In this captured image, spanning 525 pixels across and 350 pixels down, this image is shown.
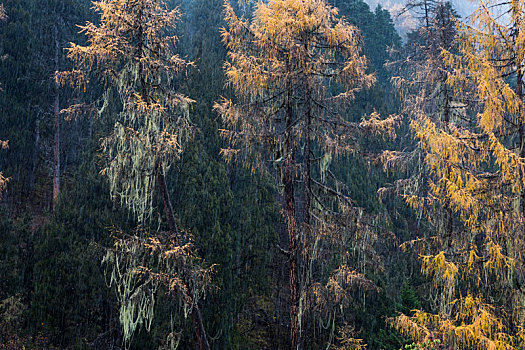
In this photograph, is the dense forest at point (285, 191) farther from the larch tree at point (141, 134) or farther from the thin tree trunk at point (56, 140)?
the thin tree trunk at point (56, 140)

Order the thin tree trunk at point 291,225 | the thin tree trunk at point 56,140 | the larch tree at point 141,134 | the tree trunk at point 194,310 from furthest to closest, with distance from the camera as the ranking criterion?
the thin tree trunk at point 56,140, the thin tree trunk at point 291,225, the tree trunk at point 194,310, the larch tree at point 141,134

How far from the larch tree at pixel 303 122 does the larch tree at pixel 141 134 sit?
1356 mm

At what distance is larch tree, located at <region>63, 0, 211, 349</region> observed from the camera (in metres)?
6.53

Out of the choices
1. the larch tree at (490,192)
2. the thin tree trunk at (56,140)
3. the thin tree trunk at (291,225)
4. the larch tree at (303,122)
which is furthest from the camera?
the thin tree trunk at (56,140)

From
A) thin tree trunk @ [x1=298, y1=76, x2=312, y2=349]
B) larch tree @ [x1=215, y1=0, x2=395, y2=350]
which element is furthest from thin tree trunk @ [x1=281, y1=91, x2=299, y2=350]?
thin tree trunk @ [x1=298, y1=76, x2=312, y2=349]

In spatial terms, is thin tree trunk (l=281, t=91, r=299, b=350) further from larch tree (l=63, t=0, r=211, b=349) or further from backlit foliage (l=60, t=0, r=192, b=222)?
backlit foliage (l=60, t=0, r=192, b=222)

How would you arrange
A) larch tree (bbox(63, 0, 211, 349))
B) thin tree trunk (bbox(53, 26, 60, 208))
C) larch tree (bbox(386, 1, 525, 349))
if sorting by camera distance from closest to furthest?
larch tree (bbox(386, 1, 525, 349)) < larch tree (bbox(63, 0, 211, 349)) < thin tree trunk (bbox(53, 26, 60, 208))

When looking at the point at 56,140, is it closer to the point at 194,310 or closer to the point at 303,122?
the point at 194,310

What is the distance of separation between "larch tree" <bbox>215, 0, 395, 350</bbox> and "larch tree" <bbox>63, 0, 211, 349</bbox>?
4.45 feet

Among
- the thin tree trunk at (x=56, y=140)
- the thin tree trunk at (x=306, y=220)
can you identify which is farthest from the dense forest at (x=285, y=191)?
the thin tree trunk at (x=56, y=140)

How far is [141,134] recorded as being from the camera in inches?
259

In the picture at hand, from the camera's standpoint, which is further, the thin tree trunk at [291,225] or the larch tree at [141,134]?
the thin tree trunk at [291,225]

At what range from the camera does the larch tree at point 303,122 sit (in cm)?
732

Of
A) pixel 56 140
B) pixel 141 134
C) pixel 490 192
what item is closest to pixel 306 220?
pixel 490 192
